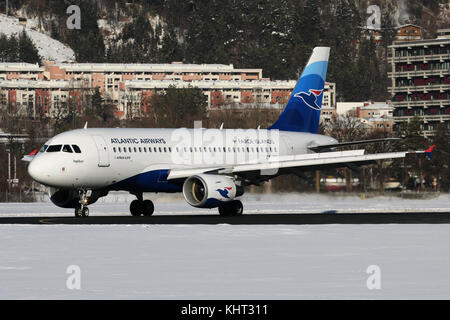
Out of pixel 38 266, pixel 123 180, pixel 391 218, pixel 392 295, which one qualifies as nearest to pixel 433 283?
pixel 392 295

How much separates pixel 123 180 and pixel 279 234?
15.3 meters

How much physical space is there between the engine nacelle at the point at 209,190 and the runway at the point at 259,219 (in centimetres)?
86

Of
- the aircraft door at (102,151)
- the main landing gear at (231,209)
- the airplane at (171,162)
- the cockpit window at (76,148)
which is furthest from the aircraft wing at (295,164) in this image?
the cockpit window at (76,148)

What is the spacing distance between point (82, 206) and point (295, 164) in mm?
10367

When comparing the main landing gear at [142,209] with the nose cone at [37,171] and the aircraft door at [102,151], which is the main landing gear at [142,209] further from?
the nose cone at [37,171]

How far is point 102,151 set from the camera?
5212cm

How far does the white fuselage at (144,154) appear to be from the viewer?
167 feet

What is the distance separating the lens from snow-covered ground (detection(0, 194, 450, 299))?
23.9m

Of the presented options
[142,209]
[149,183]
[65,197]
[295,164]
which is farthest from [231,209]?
[65,197]

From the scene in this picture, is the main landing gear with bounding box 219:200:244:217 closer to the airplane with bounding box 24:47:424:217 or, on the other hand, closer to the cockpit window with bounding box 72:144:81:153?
the airplane with bounding box 24:47:424:217

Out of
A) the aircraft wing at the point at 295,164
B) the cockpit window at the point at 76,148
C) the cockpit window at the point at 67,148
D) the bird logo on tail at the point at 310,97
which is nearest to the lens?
the cockpit window at the point at 67,148

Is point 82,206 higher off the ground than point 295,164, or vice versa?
point 295,164

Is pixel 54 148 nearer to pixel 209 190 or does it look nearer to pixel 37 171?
pixel 37 171
